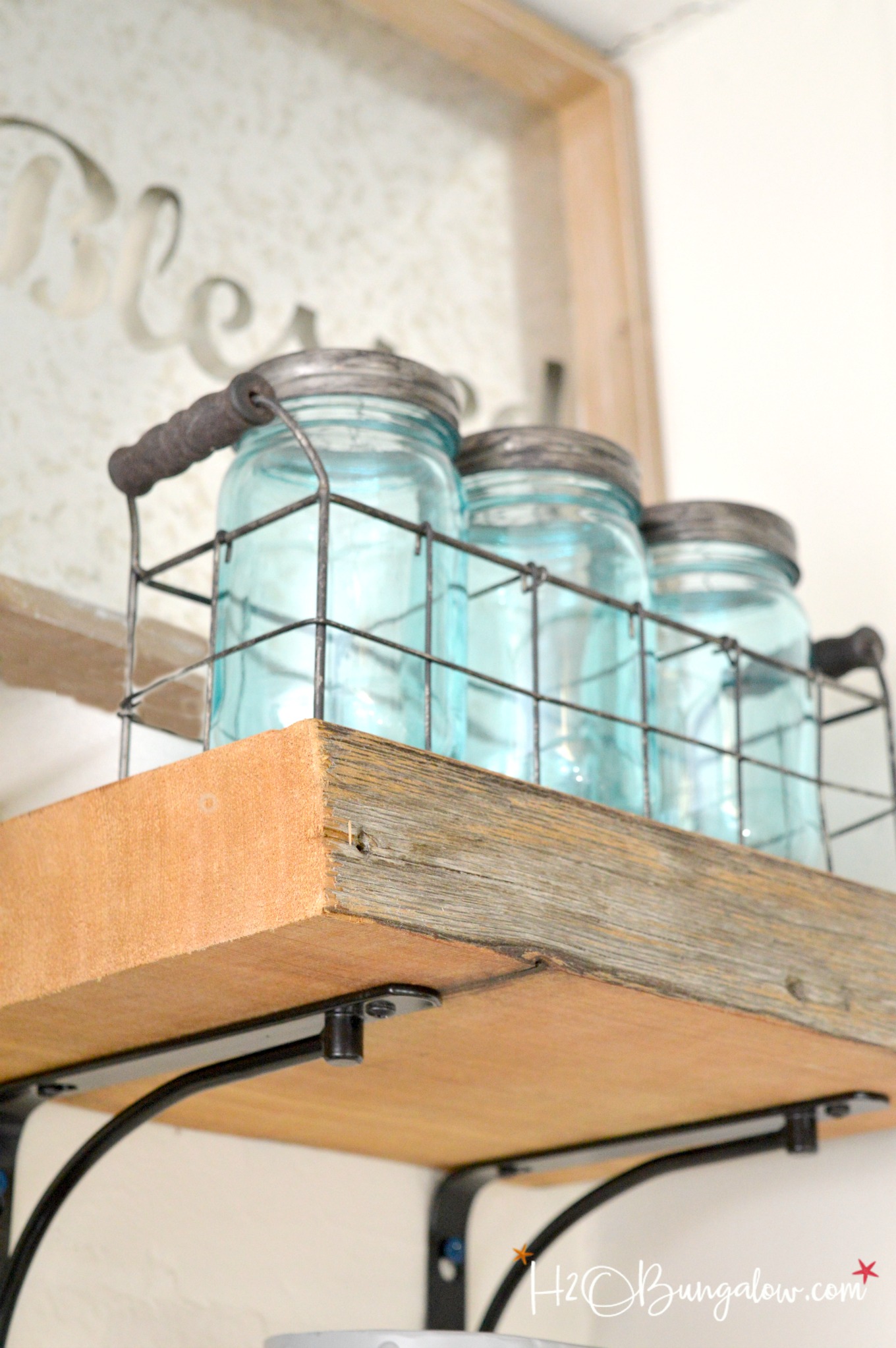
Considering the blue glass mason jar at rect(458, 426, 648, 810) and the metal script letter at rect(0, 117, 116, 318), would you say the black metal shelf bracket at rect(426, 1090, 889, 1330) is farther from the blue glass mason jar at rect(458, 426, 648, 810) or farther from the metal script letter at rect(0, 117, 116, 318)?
the metal script letter at rect(0, 117, 116, 318)

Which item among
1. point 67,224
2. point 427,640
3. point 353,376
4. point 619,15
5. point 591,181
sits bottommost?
point 427,640

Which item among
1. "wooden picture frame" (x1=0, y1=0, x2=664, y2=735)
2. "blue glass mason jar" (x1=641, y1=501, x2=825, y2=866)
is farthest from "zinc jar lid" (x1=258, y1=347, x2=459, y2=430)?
"wooden picture frame" (x1=0, y1=0, x2=664, y2=735)

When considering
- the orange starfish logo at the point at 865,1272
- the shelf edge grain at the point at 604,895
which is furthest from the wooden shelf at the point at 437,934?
the orange starfish logo at the point at 865,1272

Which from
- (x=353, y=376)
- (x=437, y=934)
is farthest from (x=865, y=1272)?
(x=353, y=376)

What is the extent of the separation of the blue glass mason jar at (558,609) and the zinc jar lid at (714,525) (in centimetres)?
5

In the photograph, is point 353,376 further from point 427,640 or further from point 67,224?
point 67,224

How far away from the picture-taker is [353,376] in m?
0.64

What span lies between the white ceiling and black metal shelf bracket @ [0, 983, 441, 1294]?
89 cm

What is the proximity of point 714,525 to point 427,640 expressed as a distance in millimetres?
279

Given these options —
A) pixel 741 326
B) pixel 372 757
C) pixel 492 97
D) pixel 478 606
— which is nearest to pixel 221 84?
pixel 492 97

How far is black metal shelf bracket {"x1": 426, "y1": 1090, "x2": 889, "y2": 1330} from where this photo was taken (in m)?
0.74

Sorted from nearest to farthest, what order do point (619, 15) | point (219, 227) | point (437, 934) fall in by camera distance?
point (437, 934)
point (219, 227)
point (619, 15)

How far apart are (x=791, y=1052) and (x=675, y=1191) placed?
28 cm

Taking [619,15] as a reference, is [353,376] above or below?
below
